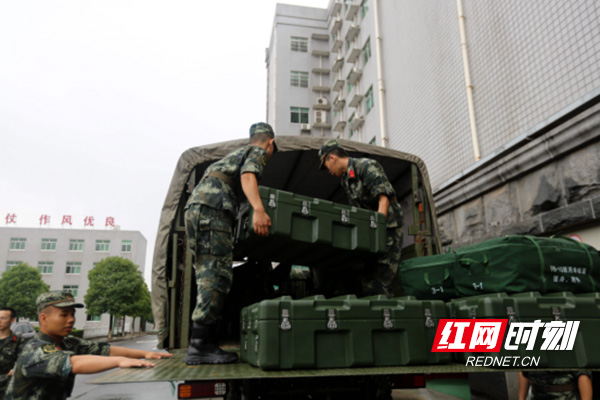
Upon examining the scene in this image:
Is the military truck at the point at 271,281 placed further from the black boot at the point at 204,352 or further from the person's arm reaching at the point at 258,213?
the person's arm reaching at the point at 258,213

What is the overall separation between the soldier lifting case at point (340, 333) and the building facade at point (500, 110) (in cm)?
358

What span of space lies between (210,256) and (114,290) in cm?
3646

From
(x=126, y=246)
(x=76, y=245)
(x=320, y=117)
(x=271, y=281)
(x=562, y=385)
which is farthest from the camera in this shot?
(x=126, y=246)

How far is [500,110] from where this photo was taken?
24.1 feet

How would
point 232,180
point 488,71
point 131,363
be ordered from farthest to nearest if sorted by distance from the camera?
1. point 488,71
2. point 232,180
3. point 131,363

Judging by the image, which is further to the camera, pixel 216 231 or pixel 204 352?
pixel 216 231

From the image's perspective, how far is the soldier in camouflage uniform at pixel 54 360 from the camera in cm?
251

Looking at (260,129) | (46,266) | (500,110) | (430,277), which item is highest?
(46,266)

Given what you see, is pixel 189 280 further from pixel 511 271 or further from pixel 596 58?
pixel 596 58

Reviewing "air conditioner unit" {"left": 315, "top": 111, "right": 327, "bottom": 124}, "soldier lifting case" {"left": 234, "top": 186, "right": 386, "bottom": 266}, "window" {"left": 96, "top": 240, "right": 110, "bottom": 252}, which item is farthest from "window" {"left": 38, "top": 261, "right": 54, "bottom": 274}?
"soldier lifting case" {"left": 234, "top": 186, "right": 386, "bottom": 266}

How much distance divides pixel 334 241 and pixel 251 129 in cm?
119

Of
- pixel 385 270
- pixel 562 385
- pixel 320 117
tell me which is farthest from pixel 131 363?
pixel 320 117

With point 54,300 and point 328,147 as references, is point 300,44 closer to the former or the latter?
point 328,147

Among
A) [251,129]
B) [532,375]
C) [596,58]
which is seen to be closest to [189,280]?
[251,129]
